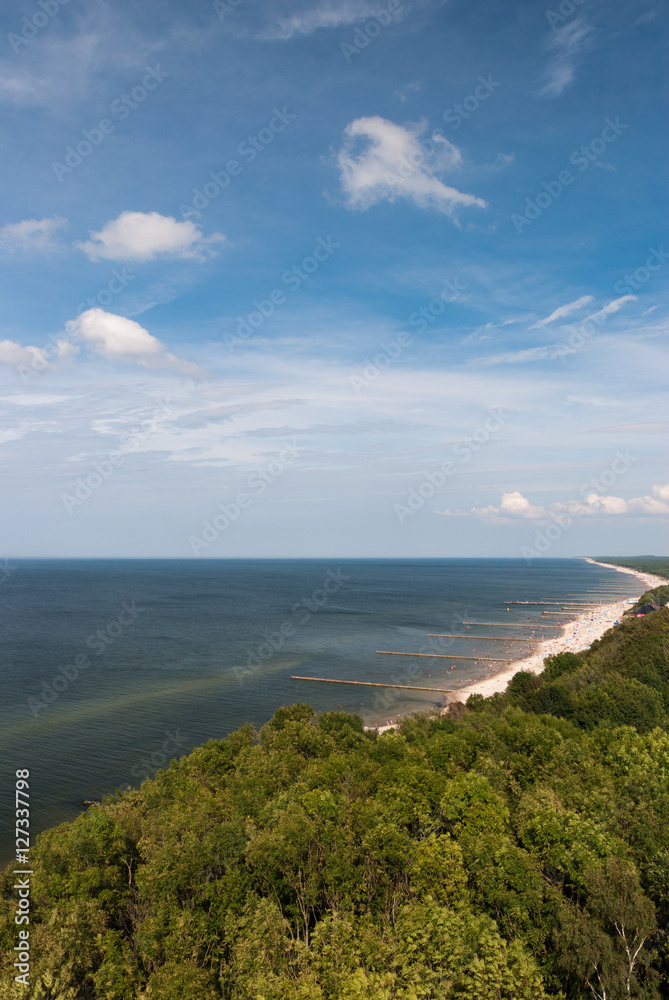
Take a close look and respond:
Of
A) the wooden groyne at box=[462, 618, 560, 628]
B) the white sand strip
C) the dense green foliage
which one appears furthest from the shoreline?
the dense green foliage

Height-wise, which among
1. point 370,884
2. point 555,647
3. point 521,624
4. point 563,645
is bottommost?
point 521,624

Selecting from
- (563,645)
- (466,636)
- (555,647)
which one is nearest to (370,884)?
(555,647)

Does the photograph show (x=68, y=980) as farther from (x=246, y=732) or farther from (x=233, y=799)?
(x=246, y=732)

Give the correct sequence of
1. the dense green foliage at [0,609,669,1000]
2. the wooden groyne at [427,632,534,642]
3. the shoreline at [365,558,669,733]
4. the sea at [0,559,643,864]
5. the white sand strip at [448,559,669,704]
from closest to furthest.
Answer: the dense green foliage at [0,609,669,1000] → the sea at [0,559,643,864] → the shoreline at [365,558,669,733] → the white sand strip at [448,559,669,704] → the wooden groyne at [427,632,534,642]

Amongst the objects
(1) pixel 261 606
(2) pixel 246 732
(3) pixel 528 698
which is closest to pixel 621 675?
(3) pixel 528 698

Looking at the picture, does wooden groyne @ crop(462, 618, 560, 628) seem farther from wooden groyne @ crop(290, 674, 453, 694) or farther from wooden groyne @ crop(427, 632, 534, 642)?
wooden groyne @ crop(290, 674, 453, 694)

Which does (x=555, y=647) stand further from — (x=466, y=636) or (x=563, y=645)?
(x=466, y=636)
